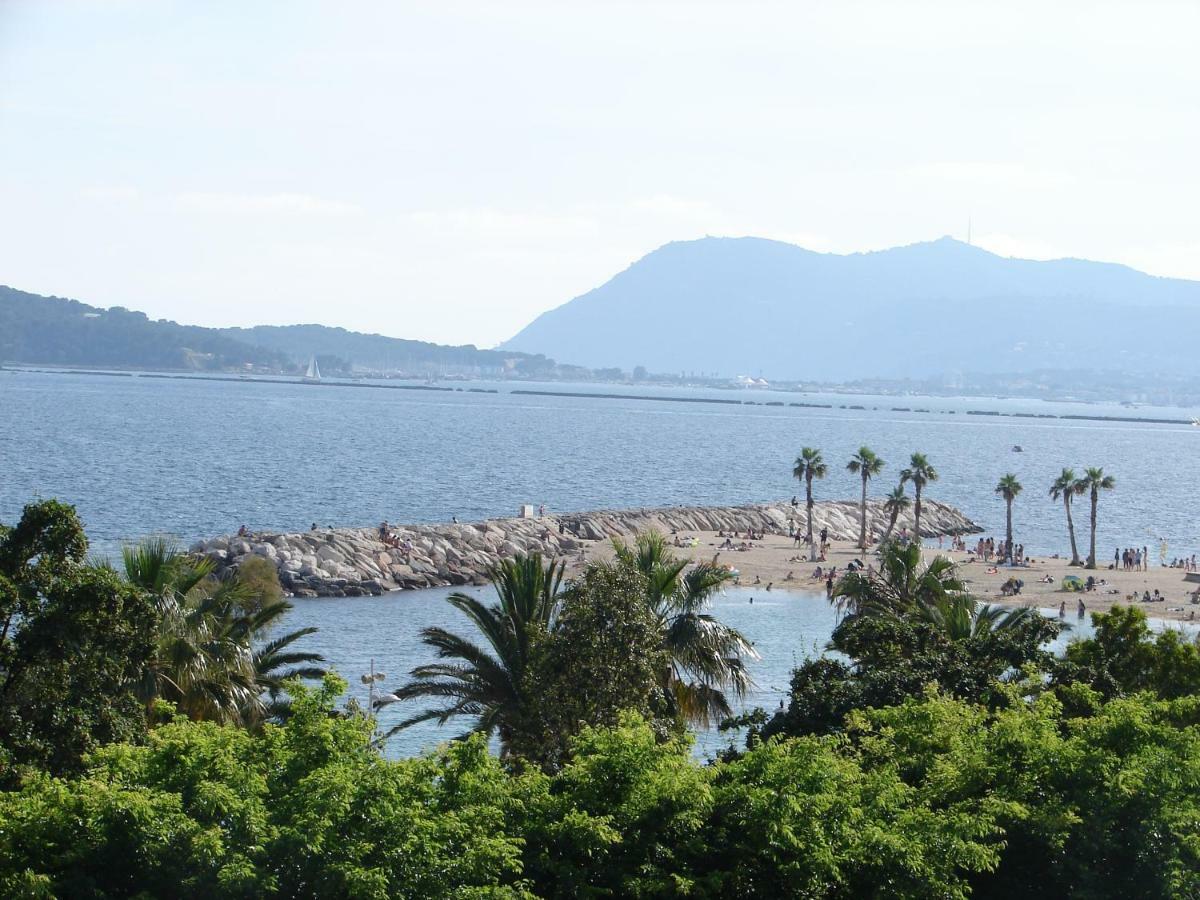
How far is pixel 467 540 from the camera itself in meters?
64.1

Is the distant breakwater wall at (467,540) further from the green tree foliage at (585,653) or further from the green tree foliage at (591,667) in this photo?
the green tree foliage at (591,667)

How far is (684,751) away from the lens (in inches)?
569

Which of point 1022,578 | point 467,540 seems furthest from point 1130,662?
point 467,540

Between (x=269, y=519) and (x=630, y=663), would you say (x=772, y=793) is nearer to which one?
(x=630, y=663)

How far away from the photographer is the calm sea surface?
154 feet

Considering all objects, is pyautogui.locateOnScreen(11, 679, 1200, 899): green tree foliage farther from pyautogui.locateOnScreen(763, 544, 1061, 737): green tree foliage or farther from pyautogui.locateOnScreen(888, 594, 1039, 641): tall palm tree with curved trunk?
pyautogui.locateOnScreen(888, 594, 1039, 641): tall palm tree with curved trunk

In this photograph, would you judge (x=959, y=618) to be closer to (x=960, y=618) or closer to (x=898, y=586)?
(x=960, y=618)

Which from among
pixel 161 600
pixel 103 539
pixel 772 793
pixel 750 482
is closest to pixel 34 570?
pixel 161 600

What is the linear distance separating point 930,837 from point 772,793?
1.53 metres

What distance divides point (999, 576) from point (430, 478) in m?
55.9

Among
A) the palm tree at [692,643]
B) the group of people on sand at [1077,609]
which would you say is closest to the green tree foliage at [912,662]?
the palm tree at [692,643]

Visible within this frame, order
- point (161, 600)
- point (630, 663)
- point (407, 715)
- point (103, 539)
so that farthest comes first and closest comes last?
point (103, 539) < point (407, 715) < point (161, 600) < point (630, 663)

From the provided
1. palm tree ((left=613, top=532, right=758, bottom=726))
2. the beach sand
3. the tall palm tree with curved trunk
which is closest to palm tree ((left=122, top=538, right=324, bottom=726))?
palm tree ((left=613, top=532, right=758, bottom=726))

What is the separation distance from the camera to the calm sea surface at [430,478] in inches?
1848
